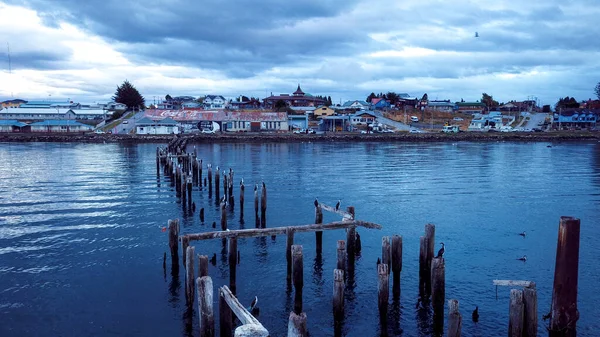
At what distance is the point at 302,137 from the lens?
Answer: 95.8 m

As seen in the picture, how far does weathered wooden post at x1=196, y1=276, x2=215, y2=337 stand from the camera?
35.0 ft

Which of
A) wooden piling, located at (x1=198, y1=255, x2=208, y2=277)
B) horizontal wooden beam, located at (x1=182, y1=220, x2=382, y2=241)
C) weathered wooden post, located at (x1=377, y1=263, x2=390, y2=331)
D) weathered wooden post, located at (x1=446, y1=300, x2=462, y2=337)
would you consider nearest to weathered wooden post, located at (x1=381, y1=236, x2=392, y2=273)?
weathered wooden post, located at (x1=377, y1=263, x2=390, y2=331)

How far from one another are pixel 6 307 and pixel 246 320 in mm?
10424

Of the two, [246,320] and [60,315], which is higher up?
[246,320]

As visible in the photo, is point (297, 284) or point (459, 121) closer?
point (297, 284)

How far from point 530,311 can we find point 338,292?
183 inches

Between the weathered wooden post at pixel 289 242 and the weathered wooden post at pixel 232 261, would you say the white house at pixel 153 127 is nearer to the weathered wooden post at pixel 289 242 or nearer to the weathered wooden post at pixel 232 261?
the weathered wooden post at pixel 289 242

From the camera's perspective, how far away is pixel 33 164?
175 ft

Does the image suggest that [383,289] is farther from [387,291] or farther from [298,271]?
[298,271]

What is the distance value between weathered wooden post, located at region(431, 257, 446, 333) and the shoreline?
8021 centimetres

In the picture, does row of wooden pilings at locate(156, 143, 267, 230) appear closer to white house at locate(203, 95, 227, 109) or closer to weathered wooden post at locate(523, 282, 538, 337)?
weathered wooden post at locate(523, 282, 538, 337)

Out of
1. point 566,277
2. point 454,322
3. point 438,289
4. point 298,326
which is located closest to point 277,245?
point 438,289

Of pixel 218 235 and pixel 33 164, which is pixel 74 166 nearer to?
pixel 33 164

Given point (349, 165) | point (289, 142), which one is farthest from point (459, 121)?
point (349, 165)
